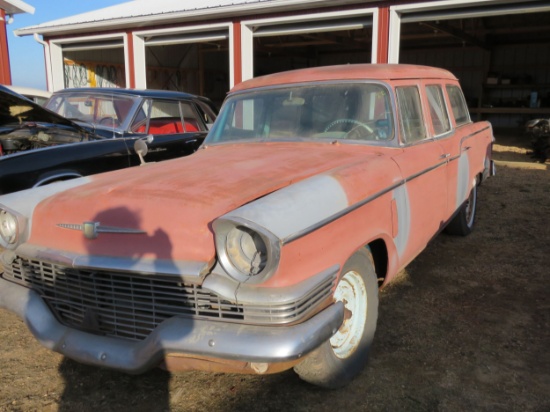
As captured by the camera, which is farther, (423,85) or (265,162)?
(423,85)

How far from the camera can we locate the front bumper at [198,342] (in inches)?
78.9

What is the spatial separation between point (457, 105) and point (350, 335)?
3.19 meters

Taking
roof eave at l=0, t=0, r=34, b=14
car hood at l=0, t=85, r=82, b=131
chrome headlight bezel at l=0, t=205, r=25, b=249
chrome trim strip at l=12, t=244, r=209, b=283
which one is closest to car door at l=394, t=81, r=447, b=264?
chrome trim strip at l=12, t=244, r=209, b=283

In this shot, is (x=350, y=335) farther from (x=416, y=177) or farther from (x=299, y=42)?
(x=299, y=42)

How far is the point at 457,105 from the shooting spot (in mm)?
4988

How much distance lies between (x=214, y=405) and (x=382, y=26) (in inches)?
333

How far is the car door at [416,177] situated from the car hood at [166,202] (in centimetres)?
39

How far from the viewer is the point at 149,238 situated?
2.29m

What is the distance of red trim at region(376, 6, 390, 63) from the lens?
30.4 ft

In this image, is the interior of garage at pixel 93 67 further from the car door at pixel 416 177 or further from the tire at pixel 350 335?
the tire at pixel 350 335

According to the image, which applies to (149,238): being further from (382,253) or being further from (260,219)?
(382,253)

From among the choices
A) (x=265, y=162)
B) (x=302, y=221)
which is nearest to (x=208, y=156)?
(x=265, y=162)

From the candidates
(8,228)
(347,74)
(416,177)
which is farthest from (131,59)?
(416,177)

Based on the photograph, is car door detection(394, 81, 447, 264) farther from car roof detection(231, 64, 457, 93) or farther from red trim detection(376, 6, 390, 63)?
red trim detection(376, 6, 390, 63)
